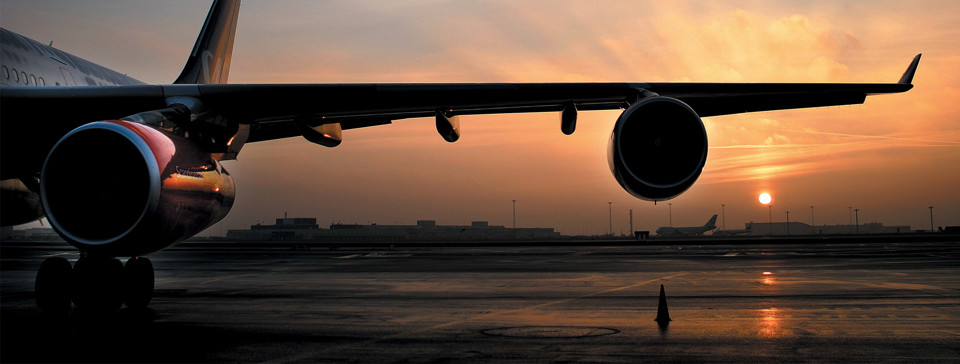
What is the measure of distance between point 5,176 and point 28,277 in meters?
11.1

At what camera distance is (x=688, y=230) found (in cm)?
17475

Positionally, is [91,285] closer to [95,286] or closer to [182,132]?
[95,286]

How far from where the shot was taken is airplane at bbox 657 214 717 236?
542 feet

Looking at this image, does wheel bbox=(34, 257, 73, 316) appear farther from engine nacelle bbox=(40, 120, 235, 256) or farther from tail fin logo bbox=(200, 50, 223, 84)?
tail fin logo bbox=(200, 50, 223, 84)

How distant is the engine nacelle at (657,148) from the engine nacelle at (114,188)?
5246 millimetres

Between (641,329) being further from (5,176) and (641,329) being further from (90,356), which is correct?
(5,176)

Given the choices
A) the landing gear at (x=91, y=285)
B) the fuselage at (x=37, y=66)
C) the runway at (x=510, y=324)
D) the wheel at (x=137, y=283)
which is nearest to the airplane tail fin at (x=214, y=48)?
the fuselage at (x=37, y=66)

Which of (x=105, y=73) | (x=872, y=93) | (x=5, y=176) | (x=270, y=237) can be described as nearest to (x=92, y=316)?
(x=5, y=176)

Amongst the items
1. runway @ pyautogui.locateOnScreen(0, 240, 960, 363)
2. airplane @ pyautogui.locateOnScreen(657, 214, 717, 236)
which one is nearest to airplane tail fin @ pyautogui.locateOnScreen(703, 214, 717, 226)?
airplane @ pyautogui.locateOnScreen(657, 214, 717, 236)

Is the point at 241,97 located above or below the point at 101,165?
above

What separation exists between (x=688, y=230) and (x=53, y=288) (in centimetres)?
17314

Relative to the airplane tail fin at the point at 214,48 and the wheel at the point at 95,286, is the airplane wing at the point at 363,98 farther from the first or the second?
the airplane tail fin at the point at 214,48

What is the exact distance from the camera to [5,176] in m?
10.7

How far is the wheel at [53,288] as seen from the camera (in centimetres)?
1097
